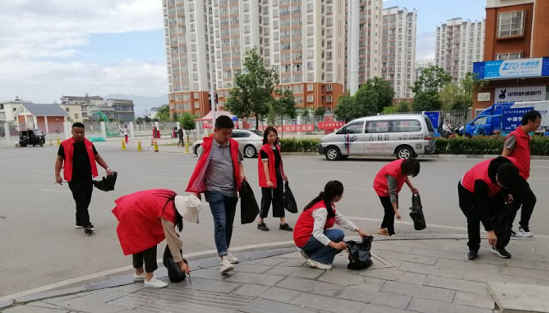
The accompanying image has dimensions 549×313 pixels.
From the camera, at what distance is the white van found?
40.9 ft

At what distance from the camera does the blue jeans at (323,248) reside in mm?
3668

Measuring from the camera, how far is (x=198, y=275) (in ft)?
12.3

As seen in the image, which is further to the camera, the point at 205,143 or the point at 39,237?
the point at 39,237

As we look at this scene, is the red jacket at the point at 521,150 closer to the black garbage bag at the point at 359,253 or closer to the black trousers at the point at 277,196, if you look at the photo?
the black garbage bag at the point at 359,253

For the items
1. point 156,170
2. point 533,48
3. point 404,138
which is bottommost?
point 156,170

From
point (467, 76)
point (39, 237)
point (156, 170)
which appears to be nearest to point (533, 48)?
point (467, 76)

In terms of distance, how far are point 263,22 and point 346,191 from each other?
72.4 metres

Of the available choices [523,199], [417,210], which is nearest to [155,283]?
[417,210]

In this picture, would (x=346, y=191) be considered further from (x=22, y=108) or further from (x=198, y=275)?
(x=22, y=108)

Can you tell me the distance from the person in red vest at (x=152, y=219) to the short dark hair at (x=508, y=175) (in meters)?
2.85

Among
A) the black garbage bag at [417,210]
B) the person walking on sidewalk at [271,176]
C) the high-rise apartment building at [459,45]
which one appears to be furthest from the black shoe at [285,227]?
the high-rise apartment building at [459,45]

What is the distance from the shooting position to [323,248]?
3703mm

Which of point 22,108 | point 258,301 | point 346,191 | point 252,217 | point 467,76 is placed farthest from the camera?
point 22,108

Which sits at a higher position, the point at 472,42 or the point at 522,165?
the point at 472,42
